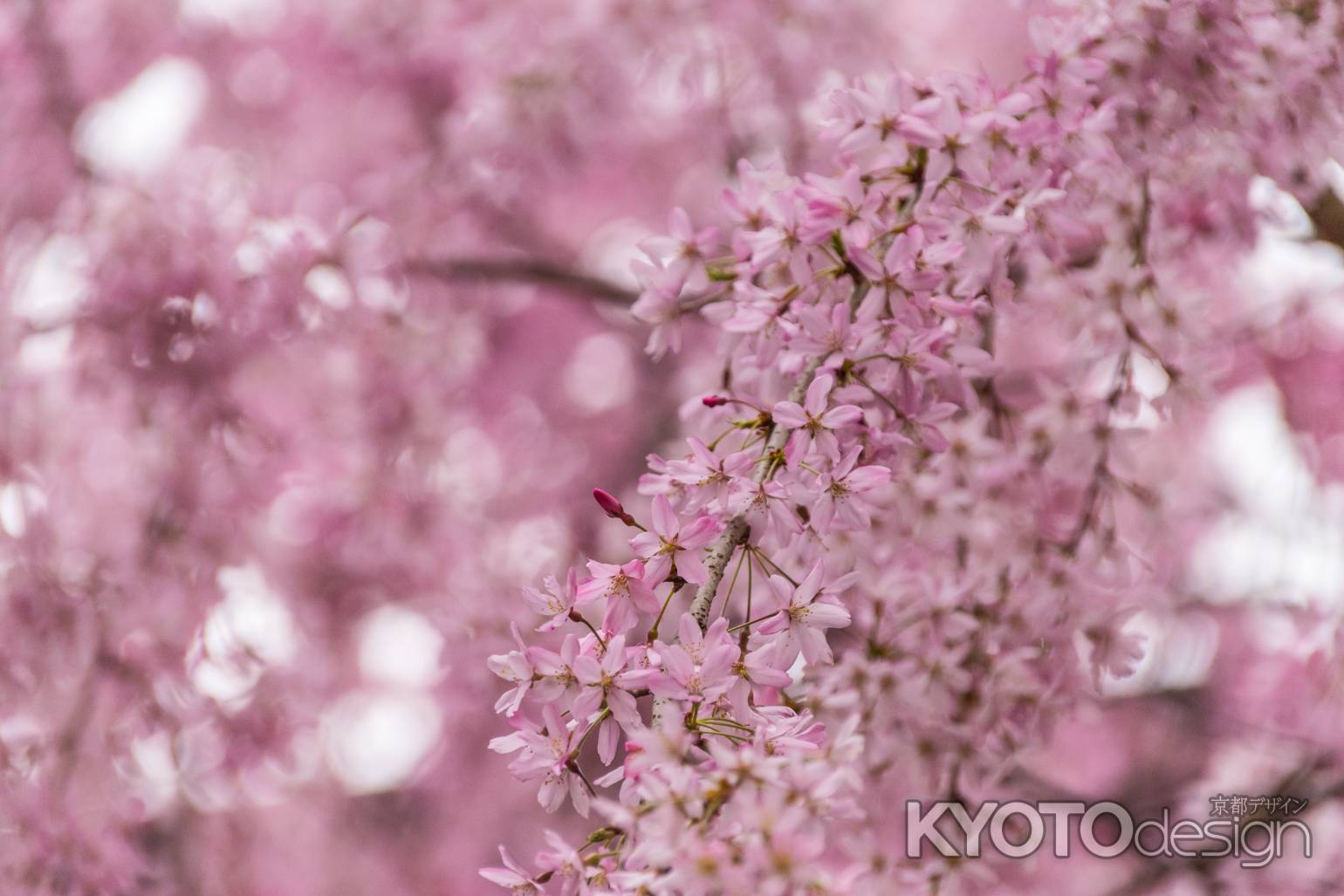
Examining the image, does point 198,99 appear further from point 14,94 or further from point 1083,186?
point 1083,186

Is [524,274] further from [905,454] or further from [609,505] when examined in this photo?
[609,505]

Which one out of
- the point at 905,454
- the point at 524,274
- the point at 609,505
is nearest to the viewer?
the point at 609,505

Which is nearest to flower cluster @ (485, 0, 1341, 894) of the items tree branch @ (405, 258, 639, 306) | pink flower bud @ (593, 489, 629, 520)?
pink flower bud @ (593, 489, 629, 520)

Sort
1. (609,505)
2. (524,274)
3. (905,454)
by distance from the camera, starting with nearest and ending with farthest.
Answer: (609,505) < (905,454) < (524,274)

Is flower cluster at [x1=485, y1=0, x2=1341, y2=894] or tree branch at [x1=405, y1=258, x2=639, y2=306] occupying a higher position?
flower cluster at [x1=485, y1=0, x2=1341, y2=894]

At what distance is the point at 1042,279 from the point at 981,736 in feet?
2.37

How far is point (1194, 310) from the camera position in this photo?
168 cm

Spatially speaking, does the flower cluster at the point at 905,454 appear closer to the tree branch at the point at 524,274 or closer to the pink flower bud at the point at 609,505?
the pink flower bud at the point at 609,505

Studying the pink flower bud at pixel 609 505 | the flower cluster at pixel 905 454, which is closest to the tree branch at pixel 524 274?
the flower cluster at pixel 905 454

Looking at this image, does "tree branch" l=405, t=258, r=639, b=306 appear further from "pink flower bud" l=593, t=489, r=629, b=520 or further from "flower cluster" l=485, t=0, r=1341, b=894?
"pink flower bud" l=593, t=489, r=629, b=520

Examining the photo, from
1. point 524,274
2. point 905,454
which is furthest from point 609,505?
point 524,274

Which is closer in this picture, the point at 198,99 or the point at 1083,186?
the point at 1083,186

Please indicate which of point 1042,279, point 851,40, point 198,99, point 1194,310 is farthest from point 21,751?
point 198,99

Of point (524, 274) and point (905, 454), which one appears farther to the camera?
point (524, 274)
